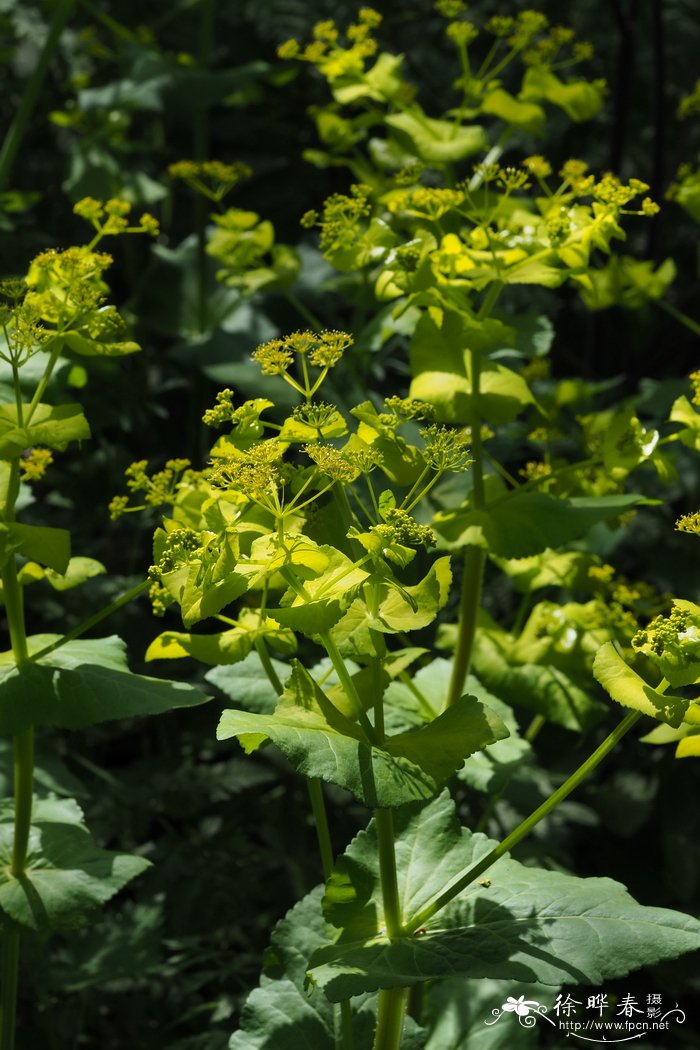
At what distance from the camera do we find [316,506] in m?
1.21

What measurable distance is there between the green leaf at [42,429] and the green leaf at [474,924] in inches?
21.3

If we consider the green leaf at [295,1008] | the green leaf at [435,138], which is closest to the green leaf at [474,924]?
the green leaf at [295,1008]

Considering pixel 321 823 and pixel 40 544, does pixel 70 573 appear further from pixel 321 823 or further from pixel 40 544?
pixel 321 823

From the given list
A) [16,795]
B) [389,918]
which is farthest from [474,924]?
[16,795]

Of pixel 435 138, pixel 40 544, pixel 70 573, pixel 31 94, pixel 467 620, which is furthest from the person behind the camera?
pixel 31 94

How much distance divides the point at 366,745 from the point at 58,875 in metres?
0.54

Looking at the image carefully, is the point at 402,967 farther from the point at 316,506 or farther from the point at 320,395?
the point at 320,395

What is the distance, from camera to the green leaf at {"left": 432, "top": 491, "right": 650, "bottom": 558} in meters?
1.47

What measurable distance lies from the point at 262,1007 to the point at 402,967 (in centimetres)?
32

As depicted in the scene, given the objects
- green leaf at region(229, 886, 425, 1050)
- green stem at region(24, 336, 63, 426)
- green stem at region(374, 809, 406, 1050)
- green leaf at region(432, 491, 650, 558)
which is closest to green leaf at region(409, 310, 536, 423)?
green leaf at region(432, 491, 650, 558)

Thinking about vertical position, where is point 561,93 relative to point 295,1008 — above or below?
above

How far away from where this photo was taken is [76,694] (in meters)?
1.32

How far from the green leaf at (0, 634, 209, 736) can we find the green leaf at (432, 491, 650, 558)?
15.7 inches

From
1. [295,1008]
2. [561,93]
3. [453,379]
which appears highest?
[561,93]
